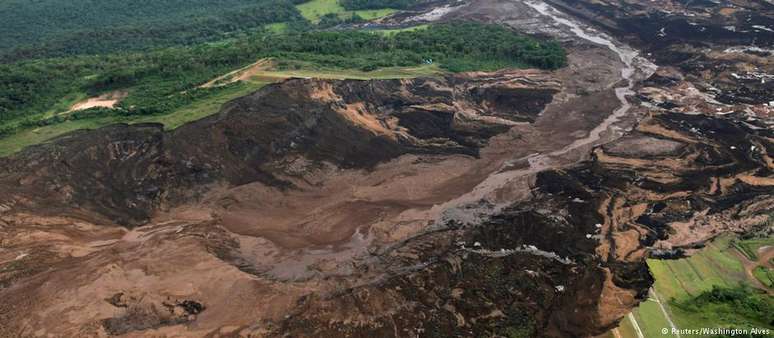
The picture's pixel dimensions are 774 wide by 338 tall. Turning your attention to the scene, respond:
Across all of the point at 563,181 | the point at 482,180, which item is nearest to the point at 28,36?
the point at 482,180

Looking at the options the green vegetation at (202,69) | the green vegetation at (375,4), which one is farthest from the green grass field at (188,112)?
the green vegetation at (375,4)

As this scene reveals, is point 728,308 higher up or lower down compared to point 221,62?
lower down

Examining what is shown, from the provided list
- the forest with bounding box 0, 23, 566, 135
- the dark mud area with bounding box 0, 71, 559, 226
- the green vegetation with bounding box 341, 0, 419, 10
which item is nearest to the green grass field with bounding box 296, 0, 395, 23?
the green vegetation with bounding box 341, 0, 419, 10

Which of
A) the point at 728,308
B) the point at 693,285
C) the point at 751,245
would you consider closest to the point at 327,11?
the point at 751,245

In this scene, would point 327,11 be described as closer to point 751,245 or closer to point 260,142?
point 260,142

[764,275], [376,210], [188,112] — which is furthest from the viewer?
[188,112]
